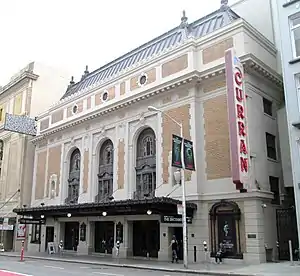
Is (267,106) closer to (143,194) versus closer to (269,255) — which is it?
(269,255)

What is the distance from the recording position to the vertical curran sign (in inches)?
857

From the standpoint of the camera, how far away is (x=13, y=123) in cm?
4247

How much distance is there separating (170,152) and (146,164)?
331cm

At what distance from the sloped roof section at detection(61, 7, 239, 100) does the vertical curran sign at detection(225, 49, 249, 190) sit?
7025 mm

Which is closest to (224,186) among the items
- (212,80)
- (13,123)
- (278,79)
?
(212,80)

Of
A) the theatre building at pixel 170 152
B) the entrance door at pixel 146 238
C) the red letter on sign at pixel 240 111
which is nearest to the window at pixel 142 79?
the theatre building at pixel 170 152

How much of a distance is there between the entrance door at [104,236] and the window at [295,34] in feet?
65.6

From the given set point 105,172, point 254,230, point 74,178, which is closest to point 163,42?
point 105,172

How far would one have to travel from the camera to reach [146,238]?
29734mm

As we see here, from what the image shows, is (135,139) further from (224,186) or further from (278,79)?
(278,79)

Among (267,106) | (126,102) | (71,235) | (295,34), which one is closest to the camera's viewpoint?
(295,34)

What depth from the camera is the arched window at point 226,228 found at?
2366 cm

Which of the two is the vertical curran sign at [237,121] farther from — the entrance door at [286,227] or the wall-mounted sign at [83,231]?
the wall-mounted sign at [83,231]

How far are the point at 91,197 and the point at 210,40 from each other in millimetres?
17177
